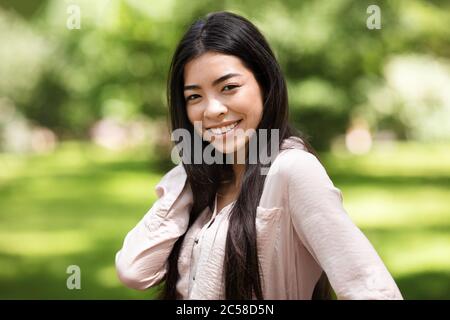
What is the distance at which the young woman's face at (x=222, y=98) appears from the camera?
47.9 inches

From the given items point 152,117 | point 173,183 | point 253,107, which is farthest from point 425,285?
point 152,117

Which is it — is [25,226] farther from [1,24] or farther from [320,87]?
[320,87]

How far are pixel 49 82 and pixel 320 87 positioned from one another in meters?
4.16

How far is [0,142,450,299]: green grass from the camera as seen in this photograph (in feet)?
16.4

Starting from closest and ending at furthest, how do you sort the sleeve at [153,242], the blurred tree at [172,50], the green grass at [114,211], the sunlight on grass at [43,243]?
the sleeve at [153,242] < the green grass at [114,211] < the sunlight on grass at [43,243] < the blurred tree at [172,50]

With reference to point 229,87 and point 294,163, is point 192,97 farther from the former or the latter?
point 294,163

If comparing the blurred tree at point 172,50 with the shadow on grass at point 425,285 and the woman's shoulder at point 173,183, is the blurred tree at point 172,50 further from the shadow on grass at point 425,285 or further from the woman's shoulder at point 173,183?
the woman's shoulder at point 173,183

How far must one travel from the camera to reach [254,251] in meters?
1.17

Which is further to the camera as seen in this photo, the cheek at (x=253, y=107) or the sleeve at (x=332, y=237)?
the cheek at (x=253, y=107)

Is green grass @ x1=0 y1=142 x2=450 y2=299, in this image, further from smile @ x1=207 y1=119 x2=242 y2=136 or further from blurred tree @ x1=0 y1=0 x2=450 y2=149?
smile @ x1=207 y1=119 x2=242 y2=136

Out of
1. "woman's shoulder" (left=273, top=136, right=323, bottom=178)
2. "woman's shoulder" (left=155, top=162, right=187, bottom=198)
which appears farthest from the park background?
"woman's shoulder" (left=273, top=136, right=323, bottom=178)

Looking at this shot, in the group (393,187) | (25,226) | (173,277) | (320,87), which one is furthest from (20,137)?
(173,277)

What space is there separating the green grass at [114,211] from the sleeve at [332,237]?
345 cm

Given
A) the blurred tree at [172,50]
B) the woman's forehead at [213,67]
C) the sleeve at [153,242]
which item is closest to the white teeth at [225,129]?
the woman's forehead at [213,67]
